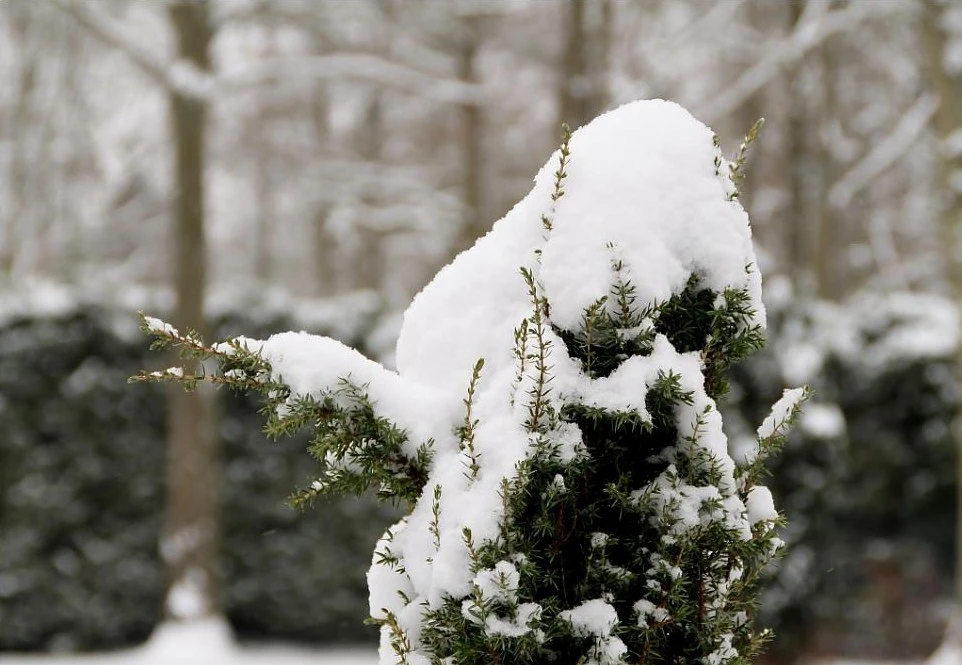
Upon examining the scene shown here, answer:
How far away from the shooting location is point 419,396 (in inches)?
64.9

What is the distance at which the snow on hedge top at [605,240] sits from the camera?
62.4 inches

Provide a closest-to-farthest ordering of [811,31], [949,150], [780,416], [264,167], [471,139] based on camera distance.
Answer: [780,416]
[949,150]
[811,31]
[471,139]
[264,167]

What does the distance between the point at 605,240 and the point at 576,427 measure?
1.03 ft

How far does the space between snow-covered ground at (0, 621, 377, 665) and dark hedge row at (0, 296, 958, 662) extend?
124 mm

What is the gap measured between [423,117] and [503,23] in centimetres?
414

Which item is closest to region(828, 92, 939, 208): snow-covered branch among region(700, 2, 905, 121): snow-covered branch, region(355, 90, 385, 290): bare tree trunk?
region(700, 2, 905, 121): snow-covered branch

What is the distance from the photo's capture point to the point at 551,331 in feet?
5.15

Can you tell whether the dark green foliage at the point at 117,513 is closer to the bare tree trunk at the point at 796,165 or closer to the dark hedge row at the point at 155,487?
the dark hedge row at the point at 155,487

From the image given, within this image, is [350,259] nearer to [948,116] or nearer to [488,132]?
[488,132]

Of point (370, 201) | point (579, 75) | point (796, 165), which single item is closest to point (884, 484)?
point (579, 75)

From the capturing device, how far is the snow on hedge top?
158 cm

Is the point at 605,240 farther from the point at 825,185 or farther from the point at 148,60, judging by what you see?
the point at 825,185

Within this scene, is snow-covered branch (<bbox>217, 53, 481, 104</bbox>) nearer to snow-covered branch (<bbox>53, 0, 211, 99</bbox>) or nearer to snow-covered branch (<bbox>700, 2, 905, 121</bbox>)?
snow-covered branch (<bbox>53, 0, 211, 99</bbox>)

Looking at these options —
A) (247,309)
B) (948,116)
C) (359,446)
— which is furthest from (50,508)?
(948,116)
